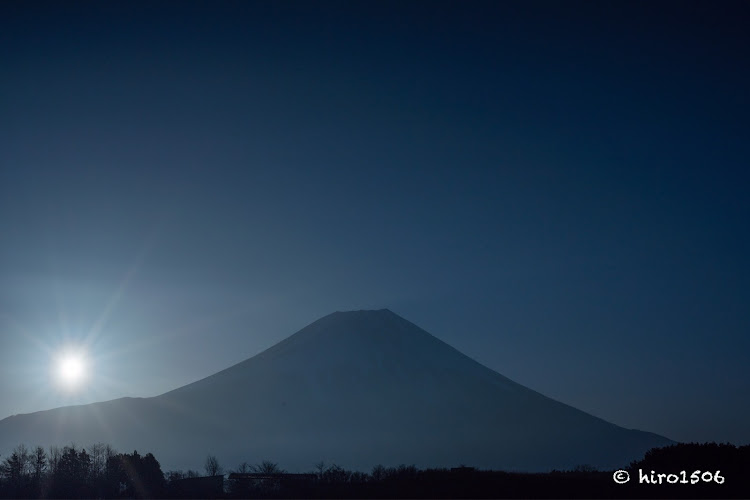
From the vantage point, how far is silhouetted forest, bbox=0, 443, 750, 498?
40.7 metres

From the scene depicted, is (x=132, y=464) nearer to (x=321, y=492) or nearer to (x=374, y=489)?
(x=321, y=492)

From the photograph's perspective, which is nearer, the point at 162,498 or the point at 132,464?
the point at 162,498

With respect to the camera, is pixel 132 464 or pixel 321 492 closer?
pixel 321 492

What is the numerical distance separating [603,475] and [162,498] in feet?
124

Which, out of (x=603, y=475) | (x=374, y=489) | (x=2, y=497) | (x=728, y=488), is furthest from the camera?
(x=2, y=497)

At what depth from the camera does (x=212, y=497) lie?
198 feet

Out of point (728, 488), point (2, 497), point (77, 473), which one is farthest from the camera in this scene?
point (77, 473)

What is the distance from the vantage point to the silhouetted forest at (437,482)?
133 ft

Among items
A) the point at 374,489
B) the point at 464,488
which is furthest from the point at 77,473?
the point at 464,488

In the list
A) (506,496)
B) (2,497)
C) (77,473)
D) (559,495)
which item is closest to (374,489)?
(506,496)

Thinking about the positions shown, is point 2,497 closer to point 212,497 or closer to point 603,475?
point 212,497

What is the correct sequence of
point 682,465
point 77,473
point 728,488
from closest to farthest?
point 728,488, point 682,465, point 77,473

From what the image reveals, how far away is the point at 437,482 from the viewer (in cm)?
5256

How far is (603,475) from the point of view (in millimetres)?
49531
